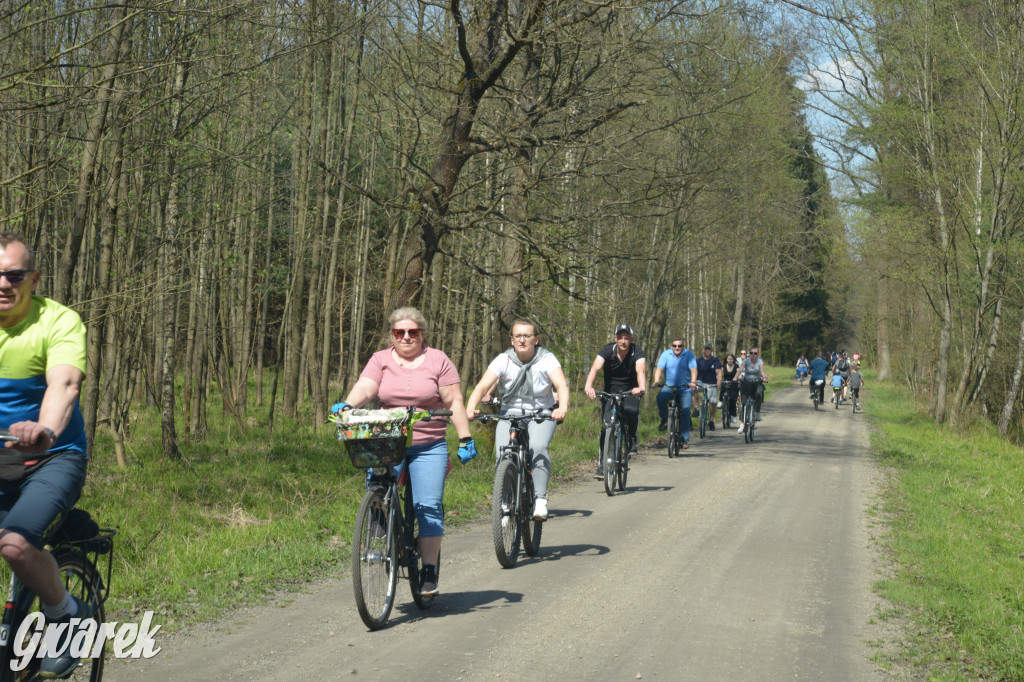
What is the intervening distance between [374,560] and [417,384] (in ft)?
3.73

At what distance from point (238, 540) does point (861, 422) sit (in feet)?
81.6

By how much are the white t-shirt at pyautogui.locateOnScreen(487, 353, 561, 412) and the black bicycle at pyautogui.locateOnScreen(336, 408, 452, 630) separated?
2.59 metres

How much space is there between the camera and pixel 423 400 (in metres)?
6.32

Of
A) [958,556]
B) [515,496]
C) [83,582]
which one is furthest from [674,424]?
[83,582]

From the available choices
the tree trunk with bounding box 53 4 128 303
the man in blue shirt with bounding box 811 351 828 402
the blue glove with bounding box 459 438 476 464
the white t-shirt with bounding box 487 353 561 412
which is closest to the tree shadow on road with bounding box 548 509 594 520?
the white t-shirt with bounding box 487 353 561 412

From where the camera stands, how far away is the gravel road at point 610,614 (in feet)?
17.5

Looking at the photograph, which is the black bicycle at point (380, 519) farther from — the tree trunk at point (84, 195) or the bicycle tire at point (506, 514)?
the tree trunk at point (84, 195)

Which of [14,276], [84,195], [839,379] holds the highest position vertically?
[84,195]

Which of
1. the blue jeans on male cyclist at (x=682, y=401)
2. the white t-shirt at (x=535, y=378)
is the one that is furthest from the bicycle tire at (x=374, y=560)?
the blue jeans on male cyclist at (x=682, y=401)

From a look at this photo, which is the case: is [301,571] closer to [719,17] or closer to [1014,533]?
[1014,533]

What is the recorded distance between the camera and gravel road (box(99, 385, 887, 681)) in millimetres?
5320

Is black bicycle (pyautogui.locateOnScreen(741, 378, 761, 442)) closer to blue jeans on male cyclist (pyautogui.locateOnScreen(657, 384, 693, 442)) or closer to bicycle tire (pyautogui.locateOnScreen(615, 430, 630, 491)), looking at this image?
blue jeans on male cyclist (pyautogui.locateOnScreen(657, 384, 693, 442))

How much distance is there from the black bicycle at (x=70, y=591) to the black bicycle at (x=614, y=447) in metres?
8.41

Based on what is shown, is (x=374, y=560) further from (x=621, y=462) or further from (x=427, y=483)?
(x=621, y=462)
